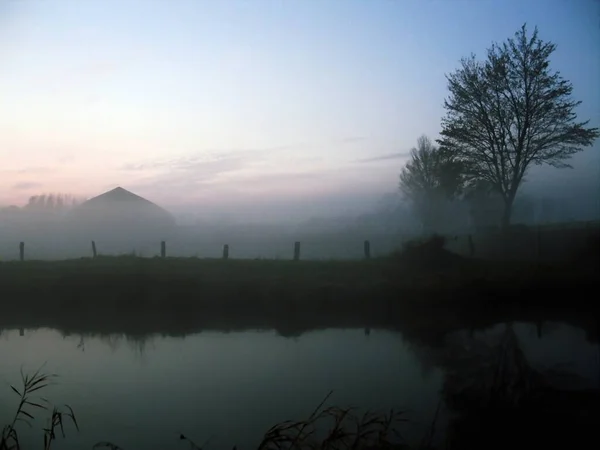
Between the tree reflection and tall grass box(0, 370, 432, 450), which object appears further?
the tree reflection

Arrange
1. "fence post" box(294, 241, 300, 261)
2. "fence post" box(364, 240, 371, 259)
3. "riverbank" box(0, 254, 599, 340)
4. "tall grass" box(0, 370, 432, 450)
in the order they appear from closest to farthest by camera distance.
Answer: "tall grass" box(0, 370, 432, 450), "riverbank" box(0, 254, 599, 340), "fence post" box(364, 240, 371, 259), "fence post" box(294, 241, 300, 261)

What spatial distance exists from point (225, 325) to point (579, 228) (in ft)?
16.1

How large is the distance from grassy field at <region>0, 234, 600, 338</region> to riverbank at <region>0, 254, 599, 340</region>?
0.01 m

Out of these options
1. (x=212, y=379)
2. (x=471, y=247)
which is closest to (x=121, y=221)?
(x=212, y=379)

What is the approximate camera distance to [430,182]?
9500 mm

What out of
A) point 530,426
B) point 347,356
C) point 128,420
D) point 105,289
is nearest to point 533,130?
point 347,356

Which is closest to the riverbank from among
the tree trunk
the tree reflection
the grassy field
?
the grassy field

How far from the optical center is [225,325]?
21.8 ft

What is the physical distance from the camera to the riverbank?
6434mm

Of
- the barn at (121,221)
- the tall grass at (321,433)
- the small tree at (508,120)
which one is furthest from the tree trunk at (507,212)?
the barn at (121,221)

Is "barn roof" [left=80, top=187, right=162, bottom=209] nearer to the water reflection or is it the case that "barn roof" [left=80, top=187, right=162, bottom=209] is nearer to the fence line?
the fence line

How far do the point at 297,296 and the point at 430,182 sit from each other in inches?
150

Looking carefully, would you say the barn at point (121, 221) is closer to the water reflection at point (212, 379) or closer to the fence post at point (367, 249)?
the water reflection at point (212, 379)

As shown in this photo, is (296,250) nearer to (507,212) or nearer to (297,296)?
(297,296)
